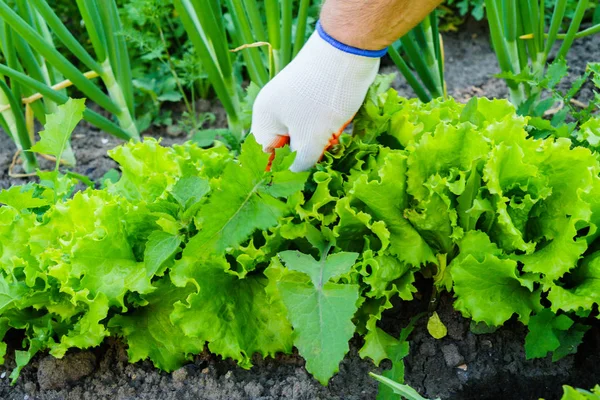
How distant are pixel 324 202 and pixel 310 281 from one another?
198 millimetres

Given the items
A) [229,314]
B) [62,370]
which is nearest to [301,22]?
[229,314]

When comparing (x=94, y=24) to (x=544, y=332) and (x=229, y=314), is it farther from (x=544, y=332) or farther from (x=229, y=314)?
(x=544, y=332)

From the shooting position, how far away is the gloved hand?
5.29ft

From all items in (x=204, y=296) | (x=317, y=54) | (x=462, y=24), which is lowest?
(x=462, y=24)

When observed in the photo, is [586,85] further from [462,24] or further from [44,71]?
[44,71]

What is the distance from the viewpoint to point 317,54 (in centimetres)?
163

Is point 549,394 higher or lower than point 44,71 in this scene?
lower

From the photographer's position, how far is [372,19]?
1527 mm

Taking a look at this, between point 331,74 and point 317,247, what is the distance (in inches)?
16.3

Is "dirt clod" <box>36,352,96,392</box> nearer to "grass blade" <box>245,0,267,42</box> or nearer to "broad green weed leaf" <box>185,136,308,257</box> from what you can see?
"broad green weed leaf" <box>185,136,308,257</box>

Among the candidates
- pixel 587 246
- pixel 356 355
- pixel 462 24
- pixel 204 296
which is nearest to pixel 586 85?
pixel 462 24

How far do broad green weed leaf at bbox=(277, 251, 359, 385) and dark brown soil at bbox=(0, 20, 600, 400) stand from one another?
1.06 feet

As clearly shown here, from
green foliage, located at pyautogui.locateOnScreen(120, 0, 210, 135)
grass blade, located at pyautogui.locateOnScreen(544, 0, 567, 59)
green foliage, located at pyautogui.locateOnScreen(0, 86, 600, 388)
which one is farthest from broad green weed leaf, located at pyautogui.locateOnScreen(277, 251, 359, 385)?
green foliage, located at pyautogui.locateOnScreen(120, 0, 210, 135)

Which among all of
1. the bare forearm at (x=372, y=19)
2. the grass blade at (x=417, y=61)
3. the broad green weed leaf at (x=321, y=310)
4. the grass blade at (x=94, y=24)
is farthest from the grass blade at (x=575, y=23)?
the grass blade at (x=94, y=24)
